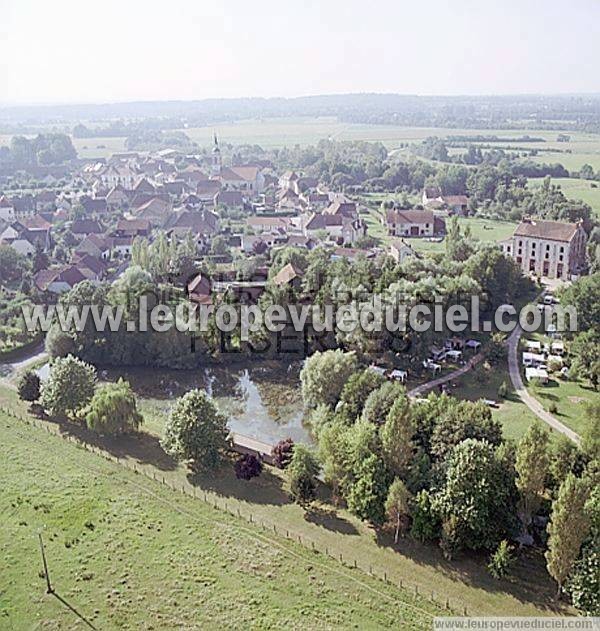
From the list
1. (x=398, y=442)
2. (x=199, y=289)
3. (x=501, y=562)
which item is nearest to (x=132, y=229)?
(x=199, y=289)

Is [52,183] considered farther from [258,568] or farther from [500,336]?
[258,568]

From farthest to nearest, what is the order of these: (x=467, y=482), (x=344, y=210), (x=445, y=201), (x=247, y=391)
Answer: (x=445, y=201) → (x=344, y=210) → (x=247, y=391) → (x=467, y=482)

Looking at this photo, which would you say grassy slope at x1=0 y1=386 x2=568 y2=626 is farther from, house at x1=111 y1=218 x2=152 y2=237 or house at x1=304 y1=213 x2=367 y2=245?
house at x1=304 y1=213 x2=367 y2=245

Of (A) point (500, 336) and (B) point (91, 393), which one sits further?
(A) point (500, 336)

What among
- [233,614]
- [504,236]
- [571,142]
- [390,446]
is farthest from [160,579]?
[571,142]

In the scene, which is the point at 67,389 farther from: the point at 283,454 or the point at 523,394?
the point at 523,394

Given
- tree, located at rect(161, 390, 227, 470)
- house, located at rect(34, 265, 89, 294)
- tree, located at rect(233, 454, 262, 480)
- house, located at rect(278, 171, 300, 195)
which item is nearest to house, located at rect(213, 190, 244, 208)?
house, located at rect(278, 171, 300, 195)

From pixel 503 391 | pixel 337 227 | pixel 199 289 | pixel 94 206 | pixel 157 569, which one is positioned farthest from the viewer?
pixel 94 206
